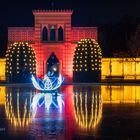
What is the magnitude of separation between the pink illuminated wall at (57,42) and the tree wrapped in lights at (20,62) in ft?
3.26

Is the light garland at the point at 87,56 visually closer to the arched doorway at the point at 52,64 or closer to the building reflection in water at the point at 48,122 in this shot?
the arched doorway at the point at 52,64

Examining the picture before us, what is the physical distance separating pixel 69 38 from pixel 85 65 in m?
3.27

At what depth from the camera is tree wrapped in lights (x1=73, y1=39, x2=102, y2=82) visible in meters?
49.7

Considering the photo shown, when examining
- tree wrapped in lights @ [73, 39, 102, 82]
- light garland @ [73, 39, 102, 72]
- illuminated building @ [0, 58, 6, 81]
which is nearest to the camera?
tree wrapped in lights @ [73, 39, 102, 82]

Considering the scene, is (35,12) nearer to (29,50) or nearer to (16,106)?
(29,50)

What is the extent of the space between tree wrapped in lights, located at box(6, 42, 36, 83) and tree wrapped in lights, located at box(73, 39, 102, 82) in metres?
4.09

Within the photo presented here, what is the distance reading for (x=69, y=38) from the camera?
168ft

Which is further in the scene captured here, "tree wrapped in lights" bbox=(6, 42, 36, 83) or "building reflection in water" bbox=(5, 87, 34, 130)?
"tree wrapped in lights" bbox=(6, 42, 36, 83)

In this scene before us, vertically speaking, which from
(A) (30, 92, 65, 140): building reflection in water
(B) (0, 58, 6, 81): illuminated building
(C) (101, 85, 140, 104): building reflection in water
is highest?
(B) (0, 58, 6, 81): illuminated building

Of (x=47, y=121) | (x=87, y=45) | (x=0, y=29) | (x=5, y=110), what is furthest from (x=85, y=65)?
(x=47, y=121)

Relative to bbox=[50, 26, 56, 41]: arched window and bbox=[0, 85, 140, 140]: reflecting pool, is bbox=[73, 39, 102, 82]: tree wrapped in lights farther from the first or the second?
bbox=[0, 85, 140, 140]: reflecting pool

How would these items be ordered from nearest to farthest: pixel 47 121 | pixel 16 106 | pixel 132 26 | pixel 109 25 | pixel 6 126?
1. pixel 6 126
2. pixel 47 121
3. pixel 16 106
4. pixel 132 26
5. pixel 109 25

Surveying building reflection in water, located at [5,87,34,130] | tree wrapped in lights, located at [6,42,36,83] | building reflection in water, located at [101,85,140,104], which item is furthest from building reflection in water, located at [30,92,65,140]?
tree wrapped in lights, located at [6,42,36,83]

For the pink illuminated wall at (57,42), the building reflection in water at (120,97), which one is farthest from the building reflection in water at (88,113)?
the pink illuminated wall at (57,42)
